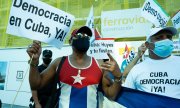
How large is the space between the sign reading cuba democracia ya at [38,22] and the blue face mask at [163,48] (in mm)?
993

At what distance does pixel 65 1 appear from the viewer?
31.3 ft

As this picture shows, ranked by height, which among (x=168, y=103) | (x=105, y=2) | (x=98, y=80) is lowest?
(x=168, y=103)

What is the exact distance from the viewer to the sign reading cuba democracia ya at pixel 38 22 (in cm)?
281

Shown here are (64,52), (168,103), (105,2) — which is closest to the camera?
(168,103)

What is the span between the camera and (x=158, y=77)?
259 cm

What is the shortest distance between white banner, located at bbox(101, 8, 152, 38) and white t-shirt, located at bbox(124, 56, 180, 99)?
4.23m

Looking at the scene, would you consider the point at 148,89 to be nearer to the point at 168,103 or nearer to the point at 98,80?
the point at 168,103

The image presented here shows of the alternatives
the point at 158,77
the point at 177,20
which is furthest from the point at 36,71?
the point at 177,20

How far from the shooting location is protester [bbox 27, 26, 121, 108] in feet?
8.20

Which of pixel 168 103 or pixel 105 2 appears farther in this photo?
pixel 105 2

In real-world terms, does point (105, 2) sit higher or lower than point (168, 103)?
higher

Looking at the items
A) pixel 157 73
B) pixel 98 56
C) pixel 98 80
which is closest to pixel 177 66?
pixel 157 73

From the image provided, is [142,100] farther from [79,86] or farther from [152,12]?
[152,12]

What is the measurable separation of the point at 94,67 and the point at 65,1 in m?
7.23
